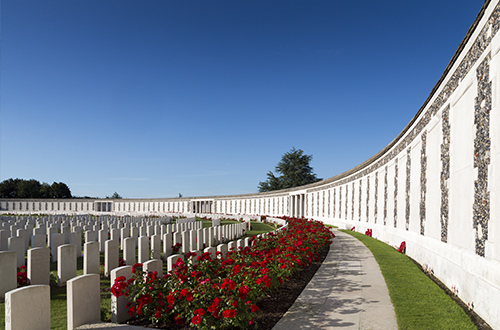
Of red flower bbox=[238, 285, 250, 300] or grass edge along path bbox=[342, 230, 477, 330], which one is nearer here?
red flower bbox=[238, 285, 250, 300]

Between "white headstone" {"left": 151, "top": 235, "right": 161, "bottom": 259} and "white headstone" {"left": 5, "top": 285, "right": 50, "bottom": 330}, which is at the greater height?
"white headstone" {"left": 5, "top": 285, "right": 50, "bottom": 330}

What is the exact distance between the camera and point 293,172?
7069 centimetres

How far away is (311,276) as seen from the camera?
822 centimetres

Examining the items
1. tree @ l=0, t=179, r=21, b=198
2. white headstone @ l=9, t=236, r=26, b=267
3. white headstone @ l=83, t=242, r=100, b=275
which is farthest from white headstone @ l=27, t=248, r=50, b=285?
tree @ l=0, t=179, r=21, b=198

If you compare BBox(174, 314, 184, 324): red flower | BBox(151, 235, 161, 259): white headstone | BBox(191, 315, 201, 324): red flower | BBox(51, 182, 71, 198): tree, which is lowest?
BBox(51, 182, 71, 198): tree

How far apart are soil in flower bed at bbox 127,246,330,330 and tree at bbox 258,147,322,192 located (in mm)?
62146

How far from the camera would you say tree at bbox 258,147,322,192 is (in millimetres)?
70500

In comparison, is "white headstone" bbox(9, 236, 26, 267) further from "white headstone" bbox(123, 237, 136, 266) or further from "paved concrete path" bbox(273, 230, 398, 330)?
"paved concrete path" bbox(273, 230, 398, 330)

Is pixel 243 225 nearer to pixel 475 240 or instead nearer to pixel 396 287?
pixel 396 287

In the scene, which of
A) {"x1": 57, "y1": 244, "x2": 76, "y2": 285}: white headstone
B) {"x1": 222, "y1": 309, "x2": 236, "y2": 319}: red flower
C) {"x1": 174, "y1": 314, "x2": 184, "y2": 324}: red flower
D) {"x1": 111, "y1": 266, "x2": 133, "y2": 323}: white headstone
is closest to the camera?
{"x1": 222, "y1": 309, "x2": 236, "y2": 319}: red flower

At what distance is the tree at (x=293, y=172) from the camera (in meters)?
70.5

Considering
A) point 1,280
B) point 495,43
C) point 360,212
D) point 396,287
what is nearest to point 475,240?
point 396,287

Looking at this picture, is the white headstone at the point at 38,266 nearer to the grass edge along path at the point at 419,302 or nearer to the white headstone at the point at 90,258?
the white headstone at the point at 90,258

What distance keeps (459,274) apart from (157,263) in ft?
18.1
